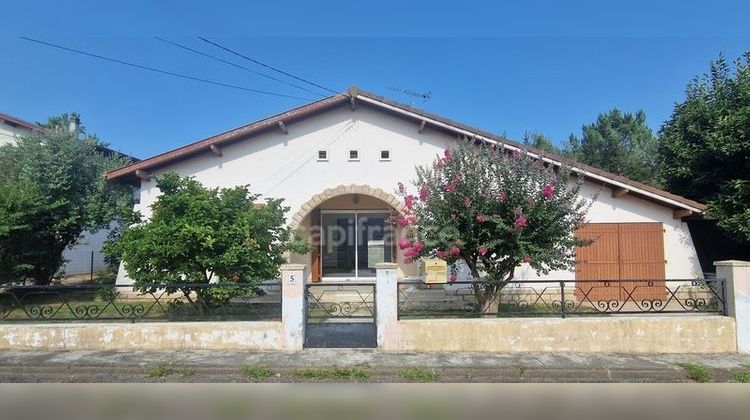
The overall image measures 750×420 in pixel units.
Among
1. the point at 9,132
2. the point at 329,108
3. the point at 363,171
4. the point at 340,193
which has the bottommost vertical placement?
the point at 340,193

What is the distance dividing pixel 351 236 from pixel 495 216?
6.74 meters

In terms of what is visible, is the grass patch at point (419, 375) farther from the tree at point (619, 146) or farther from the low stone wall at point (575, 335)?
the tree at point (619, 146)

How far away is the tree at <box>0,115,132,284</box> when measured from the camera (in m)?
10.7

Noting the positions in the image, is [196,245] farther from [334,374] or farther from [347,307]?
[334,374]

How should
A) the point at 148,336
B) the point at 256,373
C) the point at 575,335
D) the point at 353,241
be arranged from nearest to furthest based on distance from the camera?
the point at 256,373, the point at 575,335, the point at 148,336, the point at 353,241

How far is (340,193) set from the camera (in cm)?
1254

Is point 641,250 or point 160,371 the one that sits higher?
point 641,250

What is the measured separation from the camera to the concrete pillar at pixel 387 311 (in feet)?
24.4

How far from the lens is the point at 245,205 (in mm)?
9086

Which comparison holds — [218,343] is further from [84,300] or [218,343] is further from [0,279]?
[0,279]

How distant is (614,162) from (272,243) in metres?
20.3

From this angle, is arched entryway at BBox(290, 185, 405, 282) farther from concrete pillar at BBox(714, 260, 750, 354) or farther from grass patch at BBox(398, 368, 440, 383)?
concrete pillar at BBox(714, 260, 750, 354)

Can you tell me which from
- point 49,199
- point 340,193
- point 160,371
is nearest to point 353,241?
point 340,193

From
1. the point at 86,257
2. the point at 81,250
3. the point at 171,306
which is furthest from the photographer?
the point at 86,257
